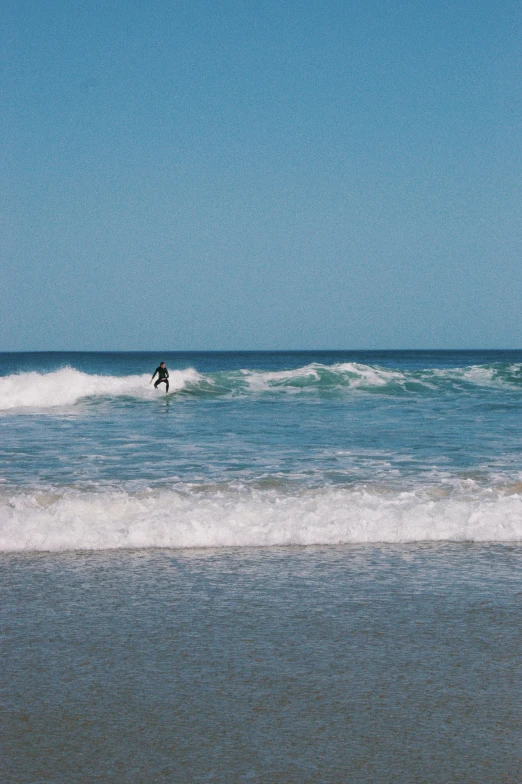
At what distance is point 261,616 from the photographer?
4.88 m

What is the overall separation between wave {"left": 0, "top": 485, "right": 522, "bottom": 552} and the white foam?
16.0 meters

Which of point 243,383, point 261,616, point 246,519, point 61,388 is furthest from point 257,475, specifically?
point 243,383

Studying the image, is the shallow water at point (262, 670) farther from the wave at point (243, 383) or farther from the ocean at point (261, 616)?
the wave at point (243, 383)

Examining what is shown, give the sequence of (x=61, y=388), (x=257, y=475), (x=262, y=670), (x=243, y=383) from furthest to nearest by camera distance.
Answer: (x=243, y=383), (x=61, y=388), (x=257, y=475), (x=262, y=670)

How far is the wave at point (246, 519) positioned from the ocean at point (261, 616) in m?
0.02

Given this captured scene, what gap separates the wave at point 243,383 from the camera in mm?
25844

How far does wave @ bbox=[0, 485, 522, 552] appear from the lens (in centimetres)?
688

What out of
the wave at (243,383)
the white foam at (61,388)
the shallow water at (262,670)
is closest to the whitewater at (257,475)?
the shallow water at (262,670)

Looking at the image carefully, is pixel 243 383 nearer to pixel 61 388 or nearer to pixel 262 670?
pixel 61 388

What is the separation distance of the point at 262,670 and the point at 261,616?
0.81m

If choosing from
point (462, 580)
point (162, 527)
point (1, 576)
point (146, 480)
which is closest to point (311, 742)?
point (462, 580)

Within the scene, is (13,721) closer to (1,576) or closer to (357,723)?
(357,723)

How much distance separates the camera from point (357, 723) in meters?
3.47

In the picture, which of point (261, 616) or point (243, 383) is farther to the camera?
point (243, 383)
